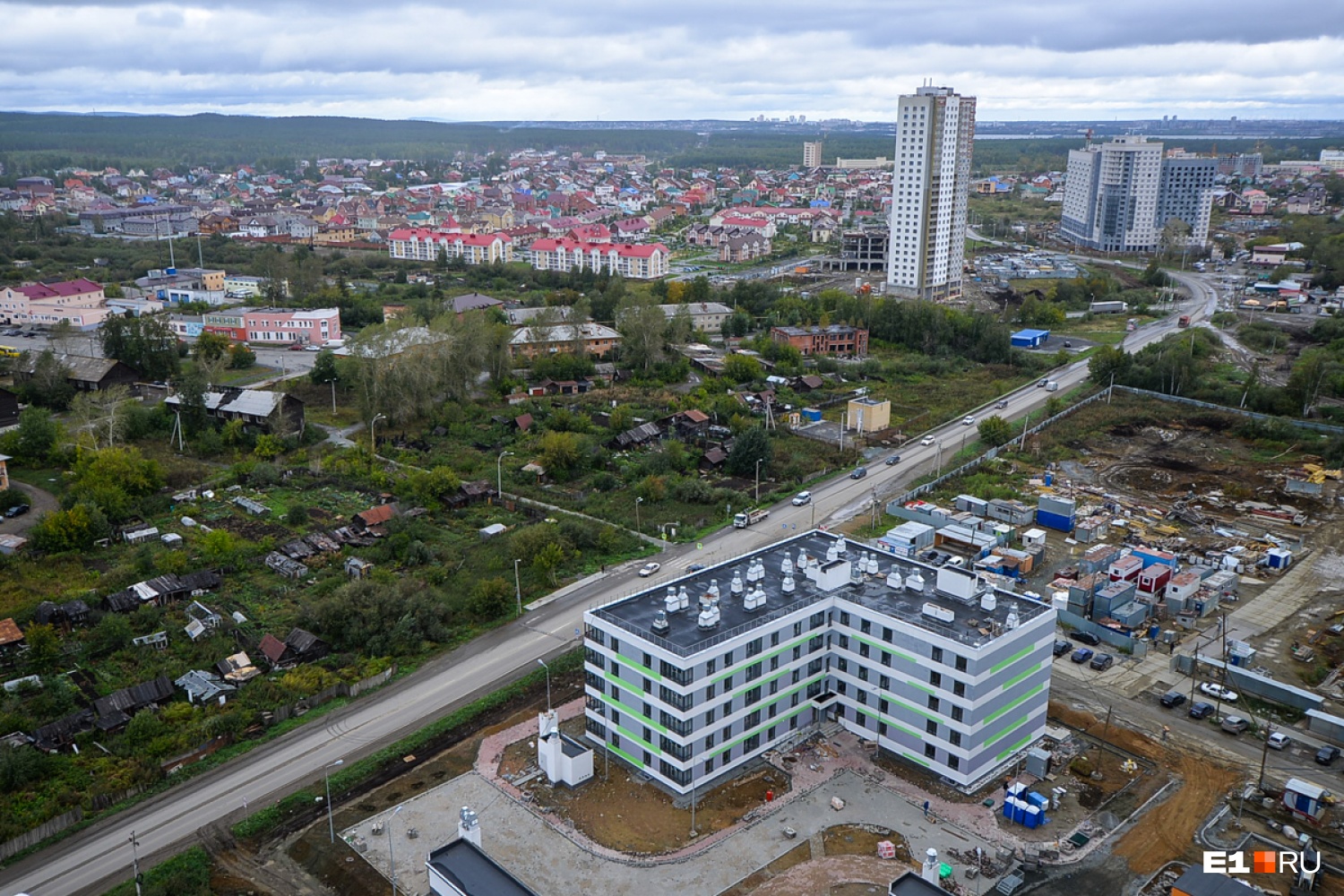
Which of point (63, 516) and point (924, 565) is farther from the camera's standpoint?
point (63, 516)

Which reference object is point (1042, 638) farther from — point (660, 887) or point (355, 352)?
point (355, 352)

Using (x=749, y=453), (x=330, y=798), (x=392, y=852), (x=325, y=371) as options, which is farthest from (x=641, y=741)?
(x=325, y=371)

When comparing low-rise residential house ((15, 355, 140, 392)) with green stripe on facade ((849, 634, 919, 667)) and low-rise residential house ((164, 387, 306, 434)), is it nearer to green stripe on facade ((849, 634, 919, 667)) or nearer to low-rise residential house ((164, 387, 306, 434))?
low-rise residential house ((164, 387, 306, 434))

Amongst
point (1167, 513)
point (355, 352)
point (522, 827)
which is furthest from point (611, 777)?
point (355, 352)

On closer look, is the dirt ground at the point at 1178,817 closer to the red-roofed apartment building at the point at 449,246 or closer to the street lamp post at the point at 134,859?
the street lamp post at the point at 134,859

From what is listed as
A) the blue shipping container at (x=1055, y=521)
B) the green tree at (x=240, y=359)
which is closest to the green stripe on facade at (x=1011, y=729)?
the blue shipping container at (x=1055, y=521)

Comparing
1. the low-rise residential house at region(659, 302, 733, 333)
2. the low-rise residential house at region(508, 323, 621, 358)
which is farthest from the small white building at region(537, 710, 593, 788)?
the low-rise residential house at region(659, 302, 733, 333)
